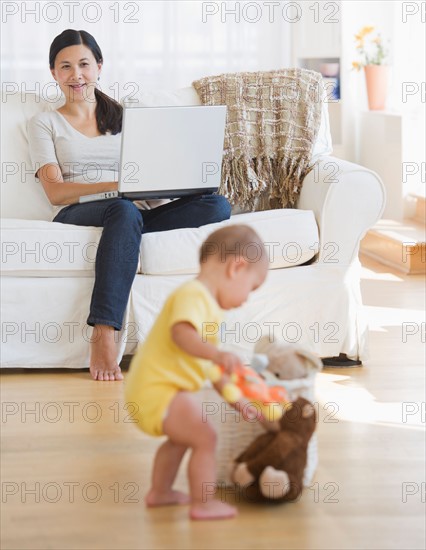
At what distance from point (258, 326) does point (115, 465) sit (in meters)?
0.99

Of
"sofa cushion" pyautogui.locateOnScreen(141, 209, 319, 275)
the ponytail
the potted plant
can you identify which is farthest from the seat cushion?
the potted plant

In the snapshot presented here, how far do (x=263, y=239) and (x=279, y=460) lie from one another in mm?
1245

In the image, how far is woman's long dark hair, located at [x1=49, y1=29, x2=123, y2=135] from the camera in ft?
11.0

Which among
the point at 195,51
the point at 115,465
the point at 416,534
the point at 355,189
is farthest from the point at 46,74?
the point at 416,534

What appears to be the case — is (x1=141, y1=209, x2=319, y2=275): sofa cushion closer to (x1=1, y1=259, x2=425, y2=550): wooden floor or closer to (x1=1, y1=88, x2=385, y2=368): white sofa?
(x1=1, y1=88, x2=385, y2=368): white sofa

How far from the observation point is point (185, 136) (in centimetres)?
309

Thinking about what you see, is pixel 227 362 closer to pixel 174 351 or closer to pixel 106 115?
pixel 174 351

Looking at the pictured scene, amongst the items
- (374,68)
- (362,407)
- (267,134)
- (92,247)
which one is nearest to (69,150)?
(92,247)

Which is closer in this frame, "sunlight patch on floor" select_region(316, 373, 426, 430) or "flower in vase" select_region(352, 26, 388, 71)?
"sunlight patch on floor" select_region(316, 373, 426, 430)

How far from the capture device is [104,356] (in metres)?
3.02

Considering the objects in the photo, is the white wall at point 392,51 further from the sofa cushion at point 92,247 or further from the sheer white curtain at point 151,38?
the sofa cushion at point 92,247

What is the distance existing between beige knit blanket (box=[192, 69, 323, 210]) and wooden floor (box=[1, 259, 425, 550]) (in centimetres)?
73

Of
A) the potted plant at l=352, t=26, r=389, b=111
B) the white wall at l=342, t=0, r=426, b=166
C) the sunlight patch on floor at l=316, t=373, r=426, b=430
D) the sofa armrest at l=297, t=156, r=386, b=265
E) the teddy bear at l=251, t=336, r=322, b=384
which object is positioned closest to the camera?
the teddy bear at l=251, t=336, r=322, b=384

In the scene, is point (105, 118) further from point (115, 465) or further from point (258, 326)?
point (115, 465)
